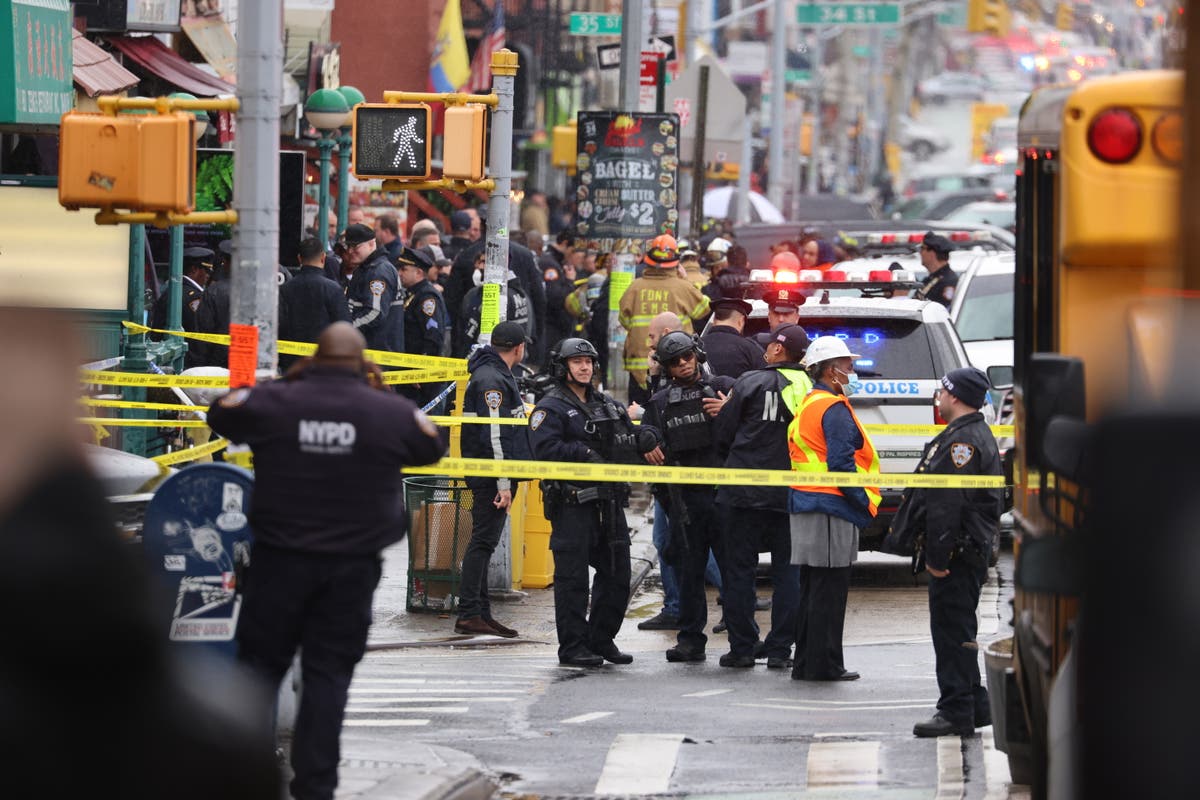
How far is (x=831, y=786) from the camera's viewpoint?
8.51 meters

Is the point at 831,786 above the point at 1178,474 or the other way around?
the other way around

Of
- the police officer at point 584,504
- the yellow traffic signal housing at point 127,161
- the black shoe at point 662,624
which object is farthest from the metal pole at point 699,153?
the yellow traffic signal housing at point 127,161

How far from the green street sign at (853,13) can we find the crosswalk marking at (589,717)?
1195 inches

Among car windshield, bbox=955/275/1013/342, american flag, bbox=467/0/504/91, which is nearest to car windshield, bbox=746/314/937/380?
car windshield, bbox=955/275/1013/342

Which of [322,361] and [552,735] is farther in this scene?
[552,735]

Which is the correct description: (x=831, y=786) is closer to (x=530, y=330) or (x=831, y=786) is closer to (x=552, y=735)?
(x=552, y=735)

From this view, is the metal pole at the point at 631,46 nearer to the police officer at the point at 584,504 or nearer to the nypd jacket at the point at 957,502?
the police officer at the point at 584,504

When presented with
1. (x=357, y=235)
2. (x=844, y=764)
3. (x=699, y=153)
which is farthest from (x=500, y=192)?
(x=699, y=153)

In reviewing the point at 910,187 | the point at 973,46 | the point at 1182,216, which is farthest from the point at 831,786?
the point at 973,46

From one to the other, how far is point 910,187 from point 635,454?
75.9 metres

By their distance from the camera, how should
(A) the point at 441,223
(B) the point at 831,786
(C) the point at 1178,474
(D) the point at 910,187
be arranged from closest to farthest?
(C) the point at 1178,474 < (B) the point at 831,786 < (A) the point at 441,223 < (D) the point at 910,187

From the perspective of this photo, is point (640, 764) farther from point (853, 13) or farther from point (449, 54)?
point (853, 13)

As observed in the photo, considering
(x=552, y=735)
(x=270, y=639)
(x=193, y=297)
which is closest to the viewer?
(x=270, y=639)

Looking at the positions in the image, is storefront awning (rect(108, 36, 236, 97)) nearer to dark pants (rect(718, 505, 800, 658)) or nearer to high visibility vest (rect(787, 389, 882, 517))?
dark pants (rect(718, 505, 800, 658))
